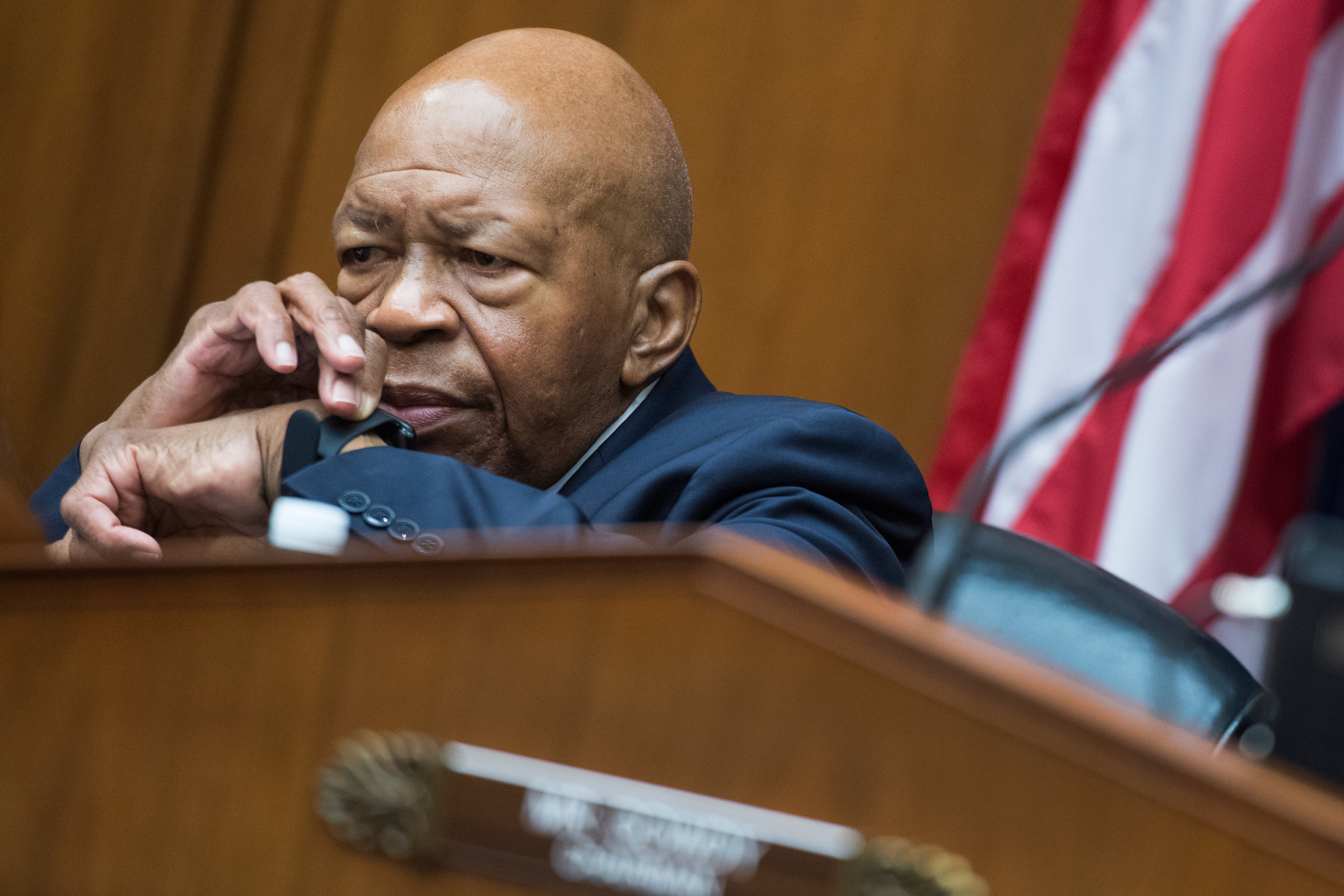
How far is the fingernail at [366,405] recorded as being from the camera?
1.11 metres

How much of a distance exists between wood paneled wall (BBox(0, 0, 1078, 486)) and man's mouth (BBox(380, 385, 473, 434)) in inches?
46.6

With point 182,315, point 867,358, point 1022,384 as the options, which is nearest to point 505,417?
point 1022,384

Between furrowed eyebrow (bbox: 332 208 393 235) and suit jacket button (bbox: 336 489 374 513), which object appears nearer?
suit jacket button (bbox: 336 489 374 513)

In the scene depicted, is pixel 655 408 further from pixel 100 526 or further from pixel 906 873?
pixel 906 873

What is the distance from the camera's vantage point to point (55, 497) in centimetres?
146

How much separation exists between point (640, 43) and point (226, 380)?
145cm

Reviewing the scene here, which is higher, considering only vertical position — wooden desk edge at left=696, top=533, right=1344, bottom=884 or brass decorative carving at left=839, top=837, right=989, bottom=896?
wooden desk edge at left=696, top=533, right=1344, bottom=884

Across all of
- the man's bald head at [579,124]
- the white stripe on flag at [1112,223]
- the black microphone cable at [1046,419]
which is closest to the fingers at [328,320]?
the man's bald head at [579,124]

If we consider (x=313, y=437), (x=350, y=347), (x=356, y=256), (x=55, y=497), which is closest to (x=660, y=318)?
(x=356, y=256)

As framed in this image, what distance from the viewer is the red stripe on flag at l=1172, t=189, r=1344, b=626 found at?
1.90 metres

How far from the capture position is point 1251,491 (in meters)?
1.98

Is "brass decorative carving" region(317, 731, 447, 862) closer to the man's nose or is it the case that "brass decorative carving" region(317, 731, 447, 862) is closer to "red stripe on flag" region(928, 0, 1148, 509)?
the man's nose

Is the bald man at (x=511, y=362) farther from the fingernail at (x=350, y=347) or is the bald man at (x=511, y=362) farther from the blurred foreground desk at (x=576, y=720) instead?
the blurred foreground desk at (x=576, y=720)

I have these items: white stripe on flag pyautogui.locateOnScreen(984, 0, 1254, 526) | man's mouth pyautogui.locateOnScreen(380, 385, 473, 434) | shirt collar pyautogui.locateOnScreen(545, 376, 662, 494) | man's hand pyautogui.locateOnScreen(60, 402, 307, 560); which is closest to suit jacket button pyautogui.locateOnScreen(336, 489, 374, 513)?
man's hand pyautogui.locateOnScreen(60, 402, 307, 560)
